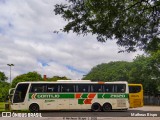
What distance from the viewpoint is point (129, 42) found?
11.3m

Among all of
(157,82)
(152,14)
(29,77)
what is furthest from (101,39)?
(29,77)

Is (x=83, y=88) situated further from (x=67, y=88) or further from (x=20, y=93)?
(x=20, y=93)

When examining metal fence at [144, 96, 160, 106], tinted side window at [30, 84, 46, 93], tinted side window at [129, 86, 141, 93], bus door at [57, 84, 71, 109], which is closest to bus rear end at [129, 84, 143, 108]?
tinted side window at [129, 86, 141, 93]

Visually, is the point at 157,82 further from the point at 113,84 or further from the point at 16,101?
the point at 16,101

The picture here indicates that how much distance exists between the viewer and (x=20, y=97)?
89.9ft

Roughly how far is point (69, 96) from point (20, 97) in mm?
3870

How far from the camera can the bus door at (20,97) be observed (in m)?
27.1

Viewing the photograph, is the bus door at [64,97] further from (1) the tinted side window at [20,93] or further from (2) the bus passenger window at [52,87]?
(1) the tinted side window at [20,93]

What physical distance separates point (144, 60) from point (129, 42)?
5293cm

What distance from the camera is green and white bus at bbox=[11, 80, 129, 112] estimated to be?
27.5 metres

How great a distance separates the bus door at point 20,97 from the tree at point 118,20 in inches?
672

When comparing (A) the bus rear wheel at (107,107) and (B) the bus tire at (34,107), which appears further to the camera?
(A) the bus rear wheel at (107,107)

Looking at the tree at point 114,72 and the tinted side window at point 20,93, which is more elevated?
the tree at point 114,72

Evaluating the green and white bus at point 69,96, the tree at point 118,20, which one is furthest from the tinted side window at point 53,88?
the tree at point 118,20
